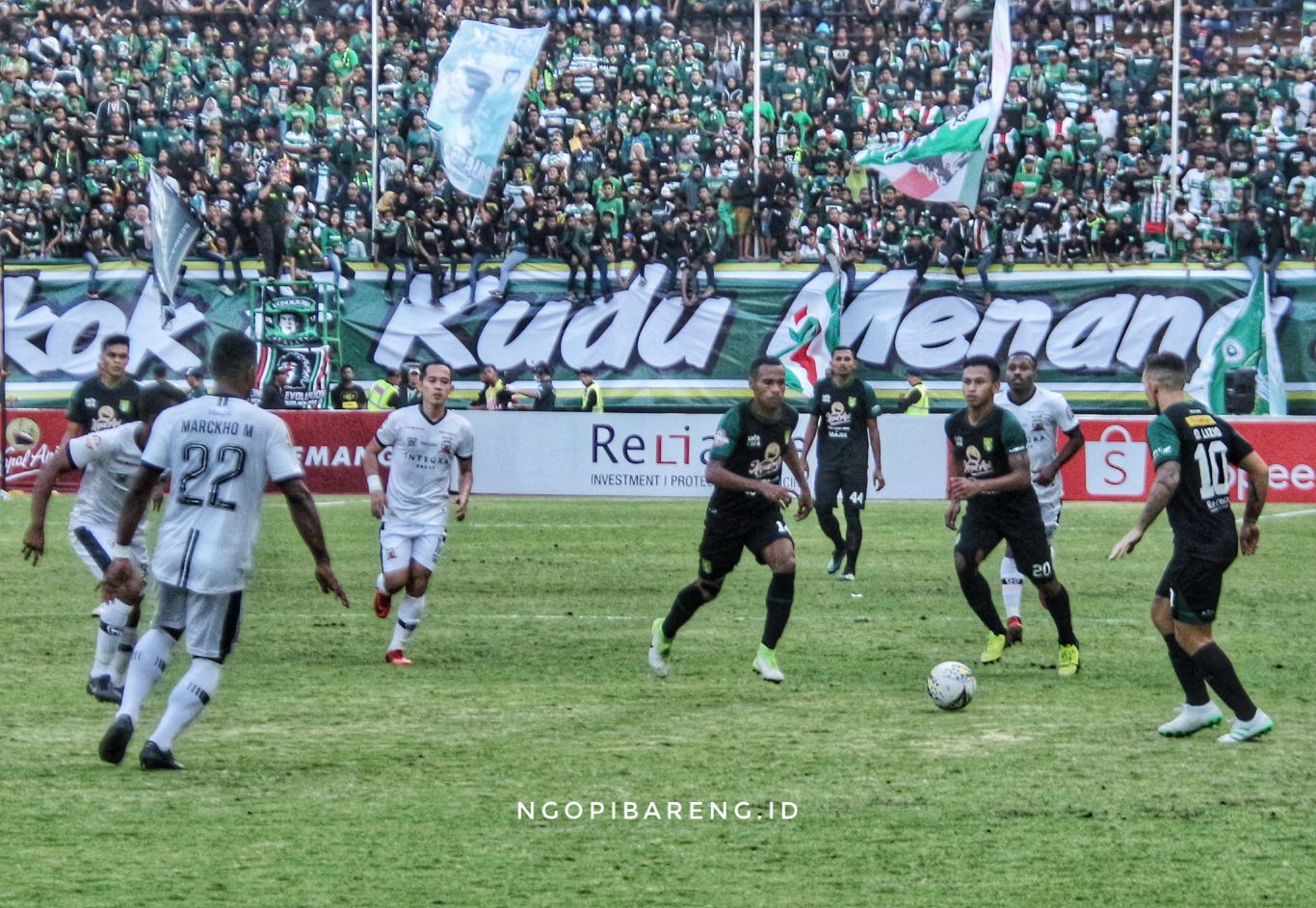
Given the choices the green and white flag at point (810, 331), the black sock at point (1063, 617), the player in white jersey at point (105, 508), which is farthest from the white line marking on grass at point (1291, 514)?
the player in white jersey at point (105, 508)

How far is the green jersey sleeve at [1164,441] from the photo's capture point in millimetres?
9914

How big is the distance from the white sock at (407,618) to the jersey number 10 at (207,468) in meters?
4.75

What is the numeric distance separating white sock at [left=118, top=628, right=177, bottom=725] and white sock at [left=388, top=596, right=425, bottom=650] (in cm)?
438

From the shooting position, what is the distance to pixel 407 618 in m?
13.7

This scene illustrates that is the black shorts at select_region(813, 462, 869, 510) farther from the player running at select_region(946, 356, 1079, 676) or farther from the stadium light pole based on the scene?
the stadium light pole

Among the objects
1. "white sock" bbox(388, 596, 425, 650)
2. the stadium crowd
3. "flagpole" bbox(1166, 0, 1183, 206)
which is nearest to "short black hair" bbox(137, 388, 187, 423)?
"white sock" bbox(388, 596, 425, 650)

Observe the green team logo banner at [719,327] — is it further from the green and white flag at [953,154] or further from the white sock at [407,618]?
the white sock at [407,618]

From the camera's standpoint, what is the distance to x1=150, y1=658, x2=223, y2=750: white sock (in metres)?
9.13

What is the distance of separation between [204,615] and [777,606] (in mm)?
4410

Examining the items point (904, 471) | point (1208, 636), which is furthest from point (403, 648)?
Answer: point (904, 471)

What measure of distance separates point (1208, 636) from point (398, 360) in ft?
87.2

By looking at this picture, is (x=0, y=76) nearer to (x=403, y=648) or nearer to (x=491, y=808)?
(x=403, y=648)

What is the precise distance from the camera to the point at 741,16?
128ft

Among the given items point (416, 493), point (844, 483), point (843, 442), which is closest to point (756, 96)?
point (843, 442)
